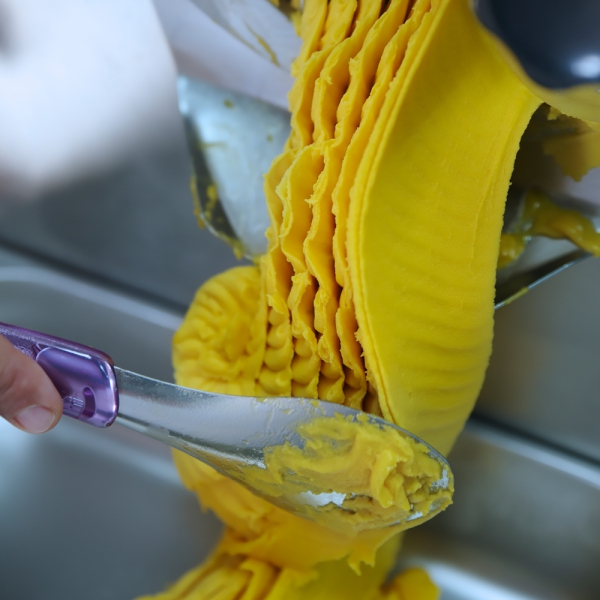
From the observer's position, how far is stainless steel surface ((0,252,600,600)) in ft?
1.86

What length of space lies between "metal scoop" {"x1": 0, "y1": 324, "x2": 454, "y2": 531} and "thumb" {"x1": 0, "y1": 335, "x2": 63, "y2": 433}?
13mm

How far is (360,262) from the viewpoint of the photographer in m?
0.32

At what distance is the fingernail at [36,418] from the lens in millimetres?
323

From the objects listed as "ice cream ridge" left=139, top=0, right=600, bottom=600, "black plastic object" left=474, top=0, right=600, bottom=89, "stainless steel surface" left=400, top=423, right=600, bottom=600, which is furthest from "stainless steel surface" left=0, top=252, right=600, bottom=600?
"black plastic object" left=474, top=0, right=600, bottom=89

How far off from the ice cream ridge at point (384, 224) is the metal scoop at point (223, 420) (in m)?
0.02

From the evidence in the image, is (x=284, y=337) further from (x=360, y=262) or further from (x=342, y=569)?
(x=342, y=569)

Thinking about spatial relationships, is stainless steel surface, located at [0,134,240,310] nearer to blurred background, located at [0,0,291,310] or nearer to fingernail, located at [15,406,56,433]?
blurred background, located at [0,0,291,310]

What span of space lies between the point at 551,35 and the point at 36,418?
313 mm

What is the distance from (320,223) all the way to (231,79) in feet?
0.84

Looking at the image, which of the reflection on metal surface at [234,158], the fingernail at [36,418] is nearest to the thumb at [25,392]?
the fingernail at [36,418]

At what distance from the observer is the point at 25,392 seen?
1.03ft

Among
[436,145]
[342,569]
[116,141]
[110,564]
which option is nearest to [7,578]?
[110,564]

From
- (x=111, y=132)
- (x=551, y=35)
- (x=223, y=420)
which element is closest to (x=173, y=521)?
(x=223, y=420)

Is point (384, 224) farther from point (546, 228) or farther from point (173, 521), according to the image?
point (173, 521)
